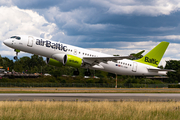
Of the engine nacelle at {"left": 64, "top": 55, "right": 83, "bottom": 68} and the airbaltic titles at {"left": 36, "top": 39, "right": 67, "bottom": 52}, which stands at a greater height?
the airbaltic titles at {"left": 36, "top": 39, "right": 67, "bottom": 52}

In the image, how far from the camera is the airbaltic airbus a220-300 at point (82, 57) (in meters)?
38.6

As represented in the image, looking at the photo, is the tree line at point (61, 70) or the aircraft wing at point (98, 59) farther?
the tree line at point (61, 70)

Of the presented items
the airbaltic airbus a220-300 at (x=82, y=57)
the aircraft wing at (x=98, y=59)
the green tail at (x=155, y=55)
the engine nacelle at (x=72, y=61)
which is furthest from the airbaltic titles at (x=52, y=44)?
the green tail at (x=155, y=55)

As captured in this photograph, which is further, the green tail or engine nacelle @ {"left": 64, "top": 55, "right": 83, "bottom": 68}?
the green tail

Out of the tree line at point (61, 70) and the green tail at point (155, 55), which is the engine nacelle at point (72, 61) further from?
the tree line at point (61, 70)

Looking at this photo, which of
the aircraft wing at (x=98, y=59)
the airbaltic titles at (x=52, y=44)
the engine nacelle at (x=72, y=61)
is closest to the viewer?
the airbaltic titles at (x=52, y=44)

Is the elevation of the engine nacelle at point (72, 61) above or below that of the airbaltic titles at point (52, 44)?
below

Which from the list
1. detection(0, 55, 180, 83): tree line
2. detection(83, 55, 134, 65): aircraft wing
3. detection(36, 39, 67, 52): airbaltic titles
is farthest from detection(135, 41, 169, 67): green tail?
detection(0, 55, 180, 83): tree line

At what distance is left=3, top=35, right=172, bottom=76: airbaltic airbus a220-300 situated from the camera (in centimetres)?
3862

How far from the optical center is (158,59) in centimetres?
5488

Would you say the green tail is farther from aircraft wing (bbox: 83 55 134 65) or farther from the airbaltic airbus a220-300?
aircraft wing (bbox: 83 55 134 65)

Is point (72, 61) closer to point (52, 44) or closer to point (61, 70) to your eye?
point (52, 44)

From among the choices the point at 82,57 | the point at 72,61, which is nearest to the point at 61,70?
the point at 82,57

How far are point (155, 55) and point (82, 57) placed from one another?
19679 millimetres
